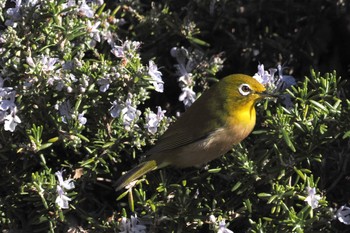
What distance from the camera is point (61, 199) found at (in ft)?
12.3

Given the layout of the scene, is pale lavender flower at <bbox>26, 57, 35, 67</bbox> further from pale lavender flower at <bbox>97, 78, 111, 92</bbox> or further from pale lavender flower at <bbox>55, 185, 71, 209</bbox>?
pale lavender flower at <bbox>55, 185, 71, 209</bbox>

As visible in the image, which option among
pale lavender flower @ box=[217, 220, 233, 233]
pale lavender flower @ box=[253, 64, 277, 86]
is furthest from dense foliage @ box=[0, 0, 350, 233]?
pale lavender flower @ box=[253, 64, 277, 86]

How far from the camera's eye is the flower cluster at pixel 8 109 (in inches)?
149

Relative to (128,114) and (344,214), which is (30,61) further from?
(344,214)

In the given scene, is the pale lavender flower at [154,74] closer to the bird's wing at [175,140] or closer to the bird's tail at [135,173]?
the bird's wing at [175,140]

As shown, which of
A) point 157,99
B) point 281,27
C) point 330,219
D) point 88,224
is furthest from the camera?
point 281,27

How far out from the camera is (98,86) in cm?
399

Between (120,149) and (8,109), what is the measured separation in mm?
636

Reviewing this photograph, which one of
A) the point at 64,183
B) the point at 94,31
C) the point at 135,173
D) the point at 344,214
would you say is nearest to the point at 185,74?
the point at 94,31

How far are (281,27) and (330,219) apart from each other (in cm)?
196

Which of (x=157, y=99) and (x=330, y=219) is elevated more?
(x=157, y=99)

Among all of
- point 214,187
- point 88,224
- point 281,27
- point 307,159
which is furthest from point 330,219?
point 281,27

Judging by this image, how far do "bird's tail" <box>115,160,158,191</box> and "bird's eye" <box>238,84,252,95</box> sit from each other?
2.17ft

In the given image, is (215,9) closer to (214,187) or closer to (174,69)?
(174,69)
